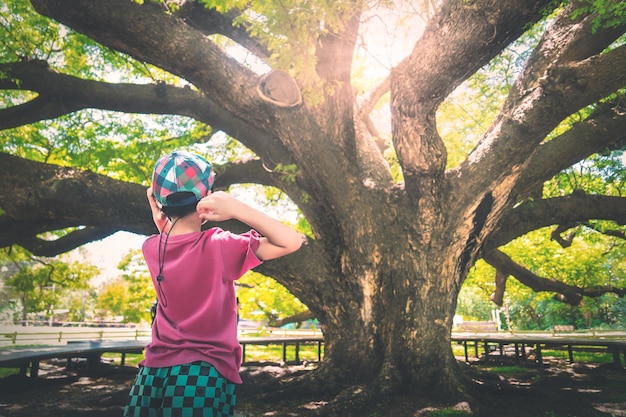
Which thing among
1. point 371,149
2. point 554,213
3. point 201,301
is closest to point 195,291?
point 201,301

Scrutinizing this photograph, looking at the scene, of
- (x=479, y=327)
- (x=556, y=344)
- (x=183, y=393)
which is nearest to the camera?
(x=183, y=393)

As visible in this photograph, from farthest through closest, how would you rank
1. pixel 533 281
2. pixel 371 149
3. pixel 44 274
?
pixel 44 274
pixel 533 281
pixel 371 149

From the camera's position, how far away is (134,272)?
17.8 m

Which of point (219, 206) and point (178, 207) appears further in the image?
point (178, 207)

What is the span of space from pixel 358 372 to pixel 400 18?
216 inches

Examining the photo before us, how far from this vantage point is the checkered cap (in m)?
1.62

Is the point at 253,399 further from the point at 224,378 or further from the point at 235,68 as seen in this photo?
the point at 224,378

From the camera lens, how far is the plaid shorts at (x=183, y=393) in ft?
4.53

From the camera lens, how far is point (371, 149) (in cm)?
736

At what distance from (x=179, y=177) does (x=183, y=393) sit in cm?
78

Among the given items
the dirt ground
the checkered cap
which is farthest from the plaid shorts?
the dirt ground

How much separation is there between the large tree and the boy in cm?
339

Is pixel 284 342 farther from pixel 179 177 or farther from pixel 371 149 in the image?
pixel 179 177

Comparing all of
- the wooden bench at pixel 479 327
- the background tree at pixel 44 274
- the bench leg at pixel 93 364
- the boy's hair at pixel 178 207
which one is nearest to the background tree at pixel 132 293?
the background tree at pixel 44 274
